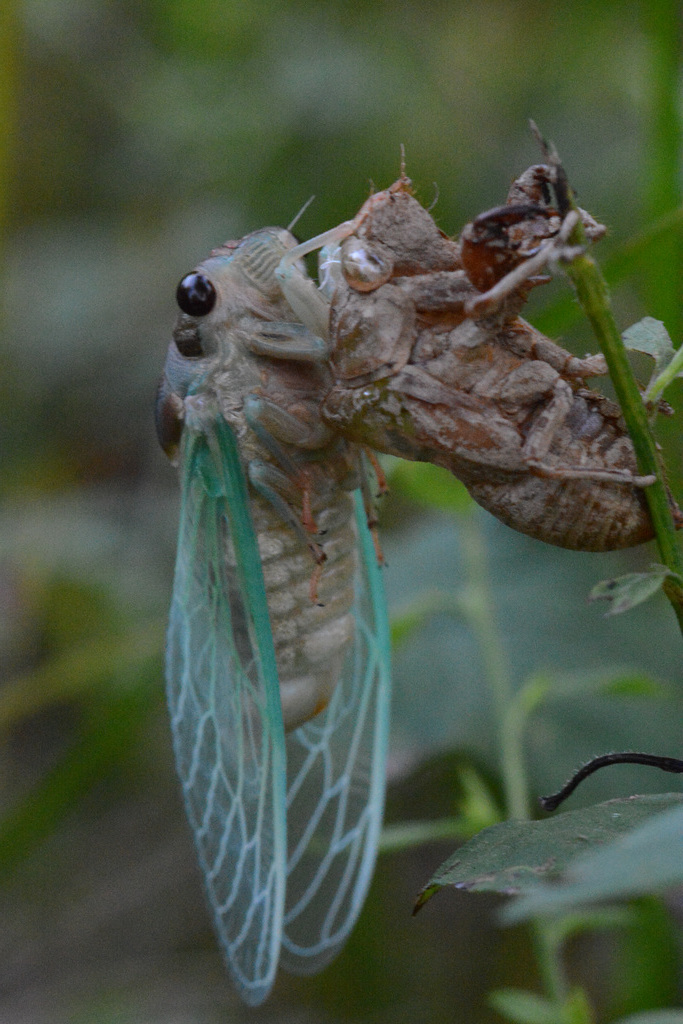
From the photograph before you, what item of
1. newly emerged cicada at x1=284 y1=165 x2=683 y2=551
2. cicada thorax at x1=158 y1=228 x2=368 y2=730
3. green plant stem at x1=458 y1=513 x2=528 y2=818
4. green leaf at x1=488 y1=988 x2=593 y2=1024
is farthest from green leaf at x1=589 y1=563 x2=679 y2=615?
green plant stem at x1=458 y1=513 x2=528 y2=818

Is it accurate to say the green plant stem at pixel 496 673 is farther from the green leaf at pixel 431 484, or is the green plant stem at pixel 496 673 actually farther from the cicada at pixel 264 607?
the cicada at pixel 264 607

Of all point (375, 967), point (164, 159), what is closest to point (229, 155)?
point (164, 159)

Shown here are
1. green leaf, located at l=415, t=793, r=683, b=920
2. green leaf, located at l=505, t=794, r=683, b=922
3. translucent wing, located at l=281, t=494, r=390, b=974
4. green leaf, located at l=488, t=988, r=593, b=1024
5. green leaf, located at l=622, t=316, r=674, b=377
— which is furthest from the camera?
translucent wing, located at l=281, t=494, r=390, b=974

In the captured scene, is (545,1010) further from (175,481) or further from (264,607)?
(175,481)

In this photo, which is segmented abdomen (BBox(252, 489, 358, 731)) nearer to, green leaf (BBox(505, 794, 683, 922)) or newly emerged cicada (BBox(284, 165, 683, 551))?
newly emerged cicada (BBox(284, 165, 683, 551))

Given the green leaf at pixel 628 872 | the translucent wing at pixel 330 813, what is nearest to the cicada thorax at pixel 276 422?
the translucent wing at pixel 330 813
